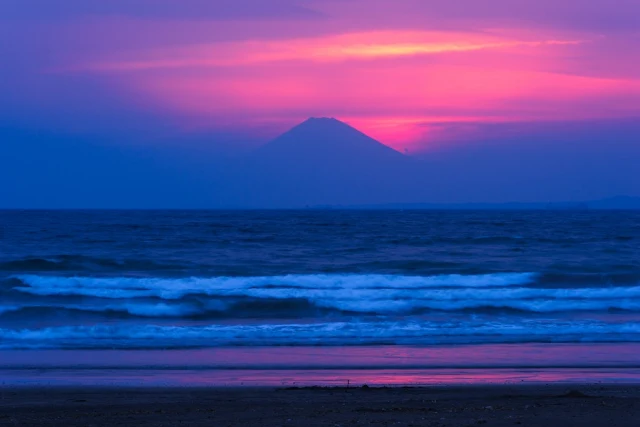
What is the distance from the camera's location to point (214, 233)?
5038 centimetres

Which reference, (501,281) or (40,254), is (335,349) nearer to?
(501,281)

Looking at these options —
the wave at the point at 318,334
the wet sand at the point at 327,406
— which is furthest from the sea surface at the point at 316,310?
the wet sand at the point at 327,406

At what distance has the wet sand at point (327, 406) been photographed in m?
8.32

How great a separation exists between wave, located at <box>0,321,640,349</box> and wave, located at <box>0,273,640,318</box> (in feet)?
11.4

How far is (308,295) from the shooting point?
22922mm

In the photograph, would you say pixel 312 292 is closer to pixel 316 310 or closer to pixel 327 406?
pixel 316 310

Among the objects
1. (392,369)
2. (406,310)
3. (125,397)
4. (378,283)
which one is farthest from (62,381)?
(378,283)

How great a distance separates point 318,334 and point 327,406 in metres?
7.08

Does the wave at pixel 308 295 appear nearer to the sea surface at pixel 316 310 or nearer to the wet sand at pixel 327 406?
the sea surface at pixel 316 310

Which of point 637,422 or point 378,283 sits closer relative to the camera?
point 637,422

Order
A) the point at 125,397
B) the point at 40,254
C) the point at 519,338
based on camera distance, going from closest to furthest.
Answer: the point at 125,397, the point at 519,338, the point at 40,254

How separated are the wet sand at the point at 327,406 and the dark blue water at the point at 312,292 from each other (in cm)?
486

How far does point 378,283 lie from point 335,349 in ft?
39.7

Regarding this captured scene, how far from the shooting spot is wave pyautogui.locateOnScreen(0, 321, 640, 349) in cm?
1529
